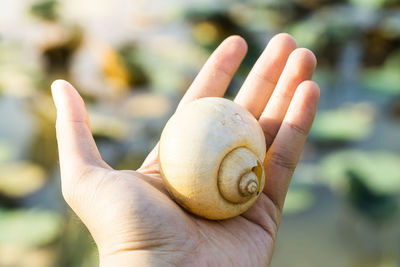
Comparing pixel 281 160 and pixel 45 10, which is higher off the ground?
pixel 281 160

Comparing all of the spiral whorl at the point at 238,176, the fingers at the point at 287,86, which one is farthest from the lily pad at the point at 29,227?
the spiral whorl at the point at 238,176

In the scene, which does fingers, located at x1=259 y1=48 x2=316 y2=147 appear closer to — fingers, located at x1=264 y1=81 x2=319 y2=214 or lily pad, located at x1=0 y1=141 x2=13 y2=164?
fingers, located at x1=264 y1=81 x2=319 y2=214

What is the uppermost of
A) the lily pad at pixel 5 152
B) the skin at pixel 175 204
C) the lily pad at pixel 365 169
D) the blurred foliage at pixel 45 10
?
the skin at pixel 175 204

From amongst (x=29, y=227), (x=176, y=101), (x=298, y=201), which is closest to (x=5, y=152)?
(x=29, y=227)

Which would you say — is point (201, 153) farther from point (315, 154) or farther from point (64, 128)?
point (315, 154)

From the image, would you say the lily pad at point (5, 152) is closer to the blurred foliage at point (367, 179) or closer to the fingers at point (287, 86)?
the blurred foliage at point (367, 179)

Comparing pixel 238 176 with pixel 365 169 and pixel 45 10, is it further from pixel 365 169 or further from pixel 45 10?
pixel 45 10

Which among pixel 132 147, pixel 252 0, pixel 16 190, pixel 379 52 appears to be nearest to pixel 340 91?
pixel 379 52
